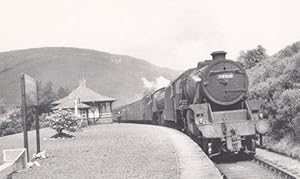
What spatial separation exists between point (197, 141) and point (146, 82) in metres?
144

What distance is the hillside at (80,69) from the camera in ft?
484

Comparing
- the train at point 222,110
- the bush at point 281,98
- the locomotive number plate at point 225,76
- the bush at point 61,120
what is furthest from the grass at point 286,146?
the bush at point 61,120

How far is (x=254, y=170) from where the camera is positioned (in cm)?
1135

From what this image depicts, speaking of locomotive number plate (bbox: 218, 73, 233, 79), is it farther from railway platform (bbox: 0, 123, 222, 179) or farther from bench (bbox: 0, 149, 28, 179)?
bench (bbox: 0, 149, 28, 179)

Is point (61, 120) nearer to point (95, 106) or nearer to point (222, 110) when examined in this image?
point (222, 110)

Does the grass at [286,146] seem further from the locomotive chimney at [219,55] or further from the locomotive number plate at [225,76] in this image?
the locomotive chimney at [219,55]

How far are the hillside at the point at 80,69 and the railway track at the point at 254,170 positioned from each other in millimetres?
123973

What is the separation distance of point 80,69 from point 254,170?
153093 millimetres

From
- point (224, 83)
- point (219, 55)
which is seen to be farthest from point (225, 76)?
point (219, 55)

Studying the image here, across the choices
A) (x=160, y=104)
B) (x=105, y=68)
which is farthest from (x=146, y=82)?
(x=160, y=104)

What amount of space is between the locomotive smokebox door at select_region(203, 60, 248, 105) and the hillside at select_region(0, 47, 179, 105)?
403 ft

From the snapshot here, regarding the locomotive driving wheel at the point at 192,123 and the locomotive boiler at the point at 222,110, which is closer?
the locomotive boiler at the point at 222,110

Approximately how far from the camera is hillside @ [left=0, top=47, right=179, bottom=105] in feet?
484

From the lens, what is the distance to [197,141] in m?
15.5
